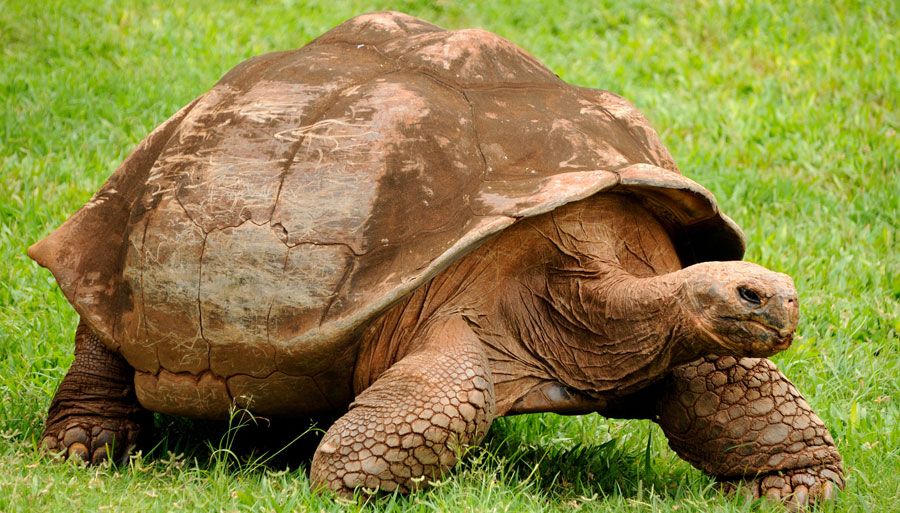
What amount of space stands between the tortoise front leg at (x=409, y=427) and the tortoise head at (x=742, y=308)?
0.69 meters

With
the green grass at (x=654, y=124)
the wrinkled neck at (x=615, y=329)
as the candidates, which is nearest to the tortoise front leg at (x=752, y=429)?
the green grass at (x=654, y=124)

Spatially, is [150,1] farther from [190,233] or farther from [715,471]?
[715,471]

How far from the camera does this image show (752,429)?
335cm

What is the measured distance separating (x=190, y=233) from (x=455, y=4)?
6834 mm

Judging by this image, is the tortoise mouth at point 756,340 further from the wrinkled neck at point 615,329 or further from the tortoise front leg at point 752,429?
the tortoise front leg at point 752,429

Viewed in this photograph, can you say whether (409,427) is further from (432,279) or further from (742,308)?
(742,308)

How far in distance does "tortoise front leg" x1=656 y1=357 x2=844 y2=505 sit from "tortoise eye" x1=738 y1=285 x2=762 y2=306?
615mm

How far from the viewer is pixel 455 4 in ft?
31.8

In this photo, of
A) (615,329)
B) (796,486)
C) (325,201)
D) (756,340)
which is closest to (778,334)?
(756,340)

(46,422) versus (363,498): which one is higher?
(363,498)

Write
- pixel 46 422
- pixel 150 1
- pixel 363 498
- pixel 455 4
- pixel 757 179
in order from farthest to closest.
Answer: pixel 455 4, pixel 150 1, pixel 757 179, pixel 46 422, pixel 363 498

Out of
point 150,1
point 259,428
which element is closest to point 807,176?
point 259,428

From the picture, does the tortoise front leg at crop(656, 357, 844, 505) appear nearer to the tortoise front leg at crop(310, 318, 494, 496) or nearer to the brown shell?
the brown shell

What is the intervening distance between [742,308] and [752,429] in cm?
69
